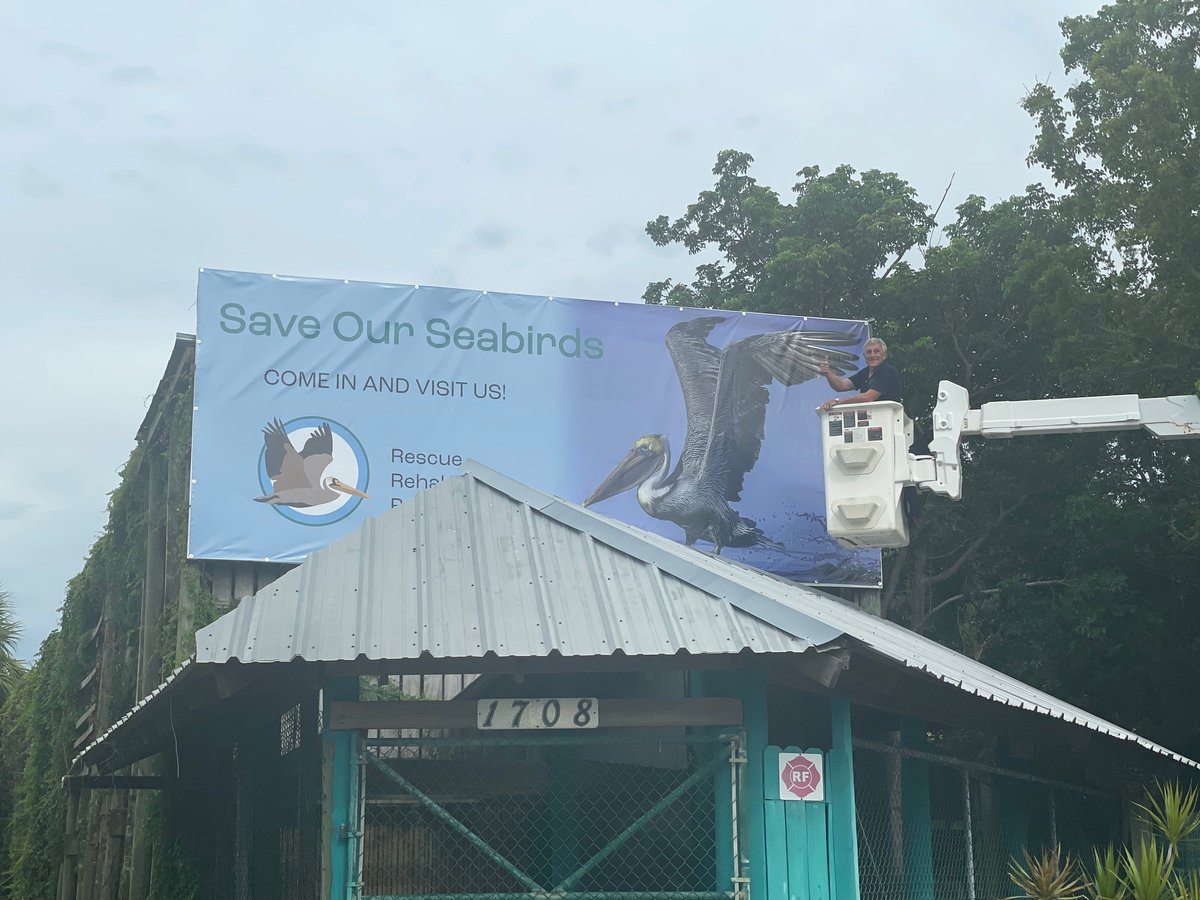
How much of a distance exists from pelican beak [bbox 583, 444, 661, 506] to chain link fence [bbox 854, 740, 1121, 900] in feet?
14.1

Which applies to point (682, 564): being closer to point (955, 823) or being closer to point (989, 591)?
point (955, 823)

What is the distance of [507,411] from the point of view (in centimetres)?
1622

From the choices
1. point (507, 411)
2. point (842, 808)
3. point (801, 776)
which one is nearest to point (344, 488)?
point (507, 411)

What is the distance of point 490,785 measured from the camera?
31.9 feet

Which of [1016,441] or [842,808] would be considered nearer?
[842,808]

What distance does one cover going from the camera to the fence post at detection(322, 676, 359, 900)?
8312 mm

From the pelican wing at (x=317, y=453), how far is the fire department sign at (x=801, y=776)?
807 centimetres

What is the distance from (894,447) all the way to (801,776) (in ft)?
15.0

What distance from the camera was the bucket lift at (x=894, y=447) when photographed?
40.8 ft

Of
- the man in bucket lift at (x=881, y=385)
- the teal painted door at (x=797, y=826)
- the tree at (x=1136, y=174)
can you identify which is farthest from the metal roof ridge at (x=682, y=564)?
the tree at (x=1136, y=174)

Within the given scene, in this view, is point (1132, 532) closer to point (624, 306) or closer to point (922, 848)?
point (624, 306)

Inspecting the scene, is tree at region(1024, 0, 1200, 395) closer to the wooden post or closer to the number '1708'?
the number '1708'

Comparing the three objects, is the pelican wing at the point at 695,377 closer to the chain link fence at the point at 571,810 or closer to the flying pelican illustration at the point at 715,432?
the flying pelican illustration at the point at 715,432

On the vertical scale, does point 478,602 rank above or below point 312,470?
below
